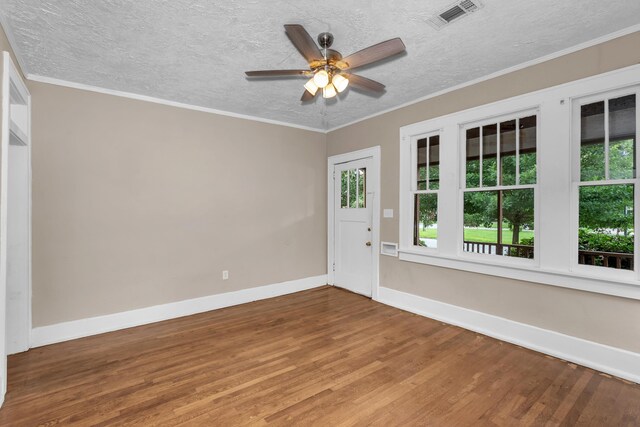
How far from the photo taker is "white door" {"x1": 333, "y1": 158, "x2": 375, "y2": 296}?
4.54 metres

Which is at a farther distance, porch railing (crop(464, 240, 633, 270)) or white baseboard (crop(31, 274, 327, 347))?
white baseboard (crop(31, 274, 327, 347))

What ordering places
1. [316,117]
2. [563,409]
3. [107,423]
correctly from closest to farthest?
[107,423]
[563,409]
[316,117]

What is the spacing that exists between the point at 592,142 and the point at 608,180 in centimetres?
37

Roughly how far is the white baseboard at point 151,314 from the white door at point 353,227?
740mm

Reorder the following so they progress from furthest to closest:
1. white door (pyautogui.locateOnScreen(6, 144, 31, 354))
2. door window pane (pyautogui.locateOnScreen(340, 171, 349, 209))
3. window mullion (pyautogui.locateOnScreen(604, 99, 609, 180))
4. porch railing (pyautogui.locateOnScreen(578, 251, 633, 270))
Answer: door window pane (pyautogui.locateOnScreen(340, 171, 349, 209))
white door (pyautogui.locateOnScreen(6, 144, 31, 354))
porch railing (pyautogui.locateOnScreen(578, 251, 633, 270))
window mullion (pyautogui.locateOnScreen(604, 99, 609, 180))

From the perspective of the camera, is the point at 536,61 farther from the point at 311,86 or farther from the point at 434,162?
the point at 311,86

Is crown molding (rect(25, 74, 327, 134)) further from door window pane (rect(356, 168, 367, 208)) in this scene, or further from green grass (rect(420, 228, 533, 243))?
green grass (rect(420, 228, 533, 243))

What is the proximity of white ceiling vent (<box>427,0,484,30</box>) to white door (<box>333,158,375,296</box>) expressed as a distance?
233 cm

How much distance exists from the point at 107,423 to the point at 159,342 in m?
1.19

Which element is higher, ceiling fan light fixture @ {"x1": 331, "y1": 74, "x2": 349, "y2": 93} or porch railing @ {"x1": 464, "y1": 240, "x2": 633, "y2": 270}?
ceiling fan light fixture @ {"x1": 331, "y1": 74, "x2": 349, "y2": 93}

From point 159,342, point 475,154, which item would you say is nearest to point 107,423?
point 159,342

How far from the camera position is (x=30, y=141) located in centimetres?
295

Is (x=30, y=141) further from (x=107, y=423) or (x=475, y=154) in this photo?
(x=475, y=154)

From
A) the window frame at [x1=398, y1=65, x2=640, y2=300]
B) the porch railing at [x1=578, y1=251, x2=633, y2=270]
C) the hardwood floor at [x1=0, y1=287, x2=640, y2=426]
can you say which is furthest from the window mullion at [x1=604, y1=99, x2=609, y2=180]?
the hardwood floor at [x1=0, y1=287, x2=640, y2=426]
